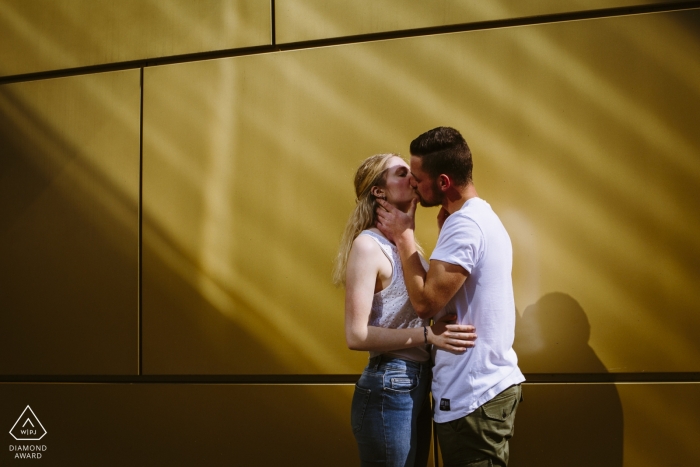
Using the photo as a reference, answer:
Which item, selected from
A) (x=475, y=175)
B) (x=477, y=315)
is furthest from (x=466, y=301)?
(x=475, y=175)

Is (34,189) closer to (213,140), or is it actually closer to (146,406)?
(213,140)

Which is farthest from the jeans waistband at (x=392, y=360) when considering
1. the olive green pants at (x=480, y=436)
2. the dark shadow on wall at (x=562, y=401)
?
the dark shadow on wall at (x=562, y=401)

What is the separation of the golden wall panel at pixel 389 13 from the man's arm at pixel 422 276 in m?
1.46

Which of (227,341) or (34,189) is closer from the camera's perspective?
(227,341)

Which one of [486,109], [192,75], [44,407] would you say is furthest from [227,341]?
[486,109]

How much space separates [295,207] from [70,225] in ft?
5.01

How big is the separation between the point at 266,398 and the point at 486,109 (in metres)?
2.06

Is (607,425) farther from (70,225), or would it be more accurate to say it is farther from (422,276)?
(70,225)

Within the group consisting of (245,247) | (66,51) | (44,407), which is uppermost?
(66,51)

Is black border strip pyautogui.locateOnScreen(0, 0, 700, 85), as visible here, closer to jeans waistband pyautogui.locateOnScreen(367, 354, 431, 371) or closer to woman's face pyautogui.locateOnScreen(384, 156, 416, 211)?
woman's face pyautogui.locateOnScreen(384, 156, 416, 211)

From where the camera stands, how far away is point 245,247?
3.22 meters

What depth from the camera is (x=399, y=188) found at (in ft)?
7.32

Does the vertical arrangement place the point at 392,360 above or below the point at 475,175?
below

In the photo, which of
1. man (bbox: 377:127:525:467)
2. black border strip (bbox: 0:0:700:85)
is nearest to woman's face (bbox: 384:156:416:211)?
man (bbox: 377:127:525:467)
